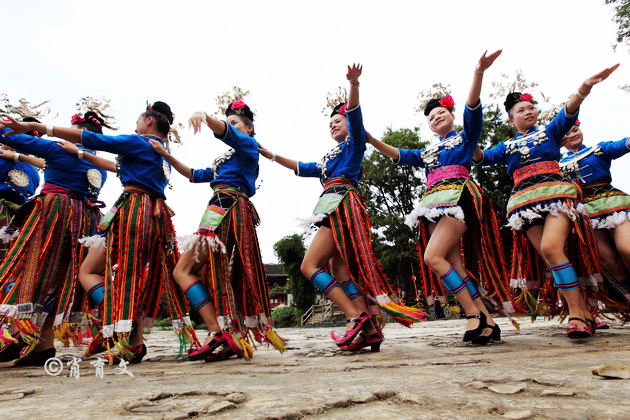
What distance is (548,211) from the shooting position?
308 centimetres

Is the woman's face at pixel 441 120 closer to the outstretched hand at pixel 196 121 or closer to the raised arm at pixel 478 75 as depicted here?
the raised arm at pixel 478 75

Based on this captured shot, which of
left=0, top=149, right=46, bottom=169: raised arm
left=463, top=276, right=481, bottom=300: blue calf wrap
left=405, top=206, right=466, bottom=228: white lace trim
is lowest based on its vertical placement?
left=463, top=276, right=481, bottom=300: blue calf wrap

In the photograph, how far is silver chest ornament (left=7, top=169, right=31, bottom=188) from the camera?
4.35 m

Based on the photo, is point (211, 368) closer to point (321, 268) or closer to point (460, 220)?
point (321, 268)

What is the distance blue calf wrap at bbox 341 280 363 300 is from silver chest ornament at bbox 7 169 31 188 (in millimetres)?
3799

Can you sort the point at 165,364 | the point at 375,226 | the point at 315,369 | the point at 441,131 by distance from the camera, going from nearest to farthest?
1. the point at 315,369
2. the point at 165,364
3. the point at 441,131
4. the point at 375,226

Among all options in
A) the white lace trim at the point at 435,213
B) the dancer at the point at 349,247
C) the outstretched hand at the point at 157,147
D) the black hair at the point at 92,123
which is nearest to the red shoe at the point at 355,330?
the dancer at the point at 349,247

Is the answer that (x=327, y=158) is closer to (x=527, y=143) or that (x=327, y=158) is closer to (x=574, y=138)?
(x=527, y=143)

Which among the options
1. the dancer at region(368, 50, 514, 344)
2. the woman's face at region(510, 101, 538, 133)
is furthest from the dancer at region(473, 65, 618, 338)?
the dancer at region(368, 50, 514, 344)

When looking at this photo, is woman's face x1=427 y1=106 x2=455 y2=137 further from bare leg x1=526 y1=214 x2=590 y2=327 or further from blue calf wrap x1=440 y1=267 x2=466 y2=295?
blue calf wrap x1=440 y1=267 x2=466 y2=295

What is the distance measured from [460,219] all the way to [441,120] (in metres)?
0.93

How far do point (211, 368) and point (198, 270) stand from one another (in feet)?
3.04

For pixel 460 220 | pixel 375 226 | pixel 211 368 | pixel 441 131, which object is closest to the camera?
pixel 211 368

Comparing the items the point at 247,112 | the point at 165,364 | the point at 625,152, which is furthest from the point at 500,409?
the point at 625,152
